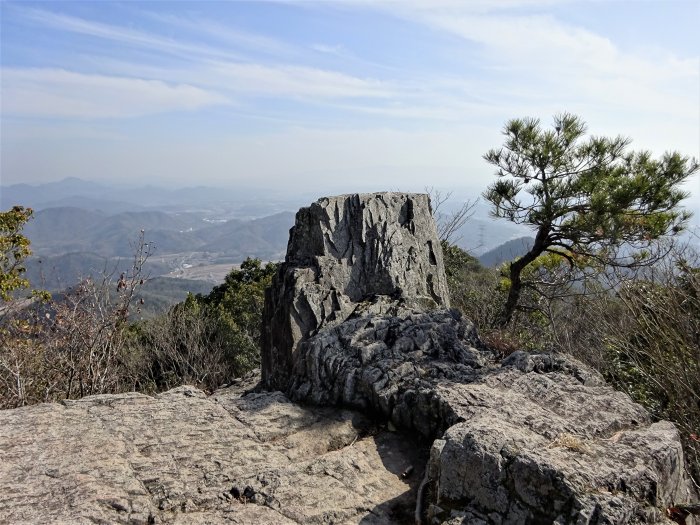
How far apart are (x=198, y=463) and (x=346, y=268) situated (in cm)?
308

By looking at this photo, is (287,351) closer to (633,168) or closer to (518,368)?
(518,368)

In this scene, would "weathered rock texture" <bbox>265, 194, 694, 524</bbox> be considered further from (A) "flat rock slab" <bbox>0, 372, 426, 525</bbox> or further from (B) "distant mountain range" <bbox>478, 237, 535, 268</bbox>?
(B) "distant mountain range" <bbox>478, 237, 535, 268</bbox>

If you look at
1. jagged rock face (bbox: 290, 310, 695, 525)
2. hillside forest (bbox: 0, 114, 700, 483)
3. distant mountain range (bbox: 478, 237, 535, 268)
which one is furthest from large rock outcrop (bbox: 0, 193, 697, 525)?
distant mountain range (bbox: 478, 237, 535, 268)

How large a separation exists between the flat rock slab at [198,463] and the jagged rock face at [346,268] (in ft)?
3.91

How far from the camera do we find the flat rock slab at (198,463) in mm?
3217

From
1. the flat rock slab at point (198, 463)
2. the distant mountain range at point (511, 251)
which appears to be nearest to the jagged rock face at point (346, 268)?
the flat rock slab at point (198, 463)

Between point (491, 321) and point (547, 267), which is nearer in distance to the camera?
point (491, 321)

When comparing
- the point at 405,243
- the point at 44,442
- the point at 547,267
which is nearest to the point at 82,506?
the point at 44,442

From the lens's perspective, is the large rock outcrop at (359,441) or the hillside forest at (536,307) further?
the hillside forest at (536,307)

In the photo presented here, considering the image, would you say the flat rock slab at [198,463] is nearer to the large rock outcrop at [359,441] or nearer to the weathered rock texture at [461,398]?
the large rock outcrop at [359,441]

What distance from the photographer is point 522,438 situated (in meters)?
3.23

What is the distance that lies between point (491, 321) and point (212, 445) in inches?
348

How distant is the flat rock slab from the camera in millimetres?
3217

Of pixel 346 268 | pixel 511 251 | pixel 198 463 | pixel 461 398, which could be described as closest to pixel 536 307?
pixel 511 251
